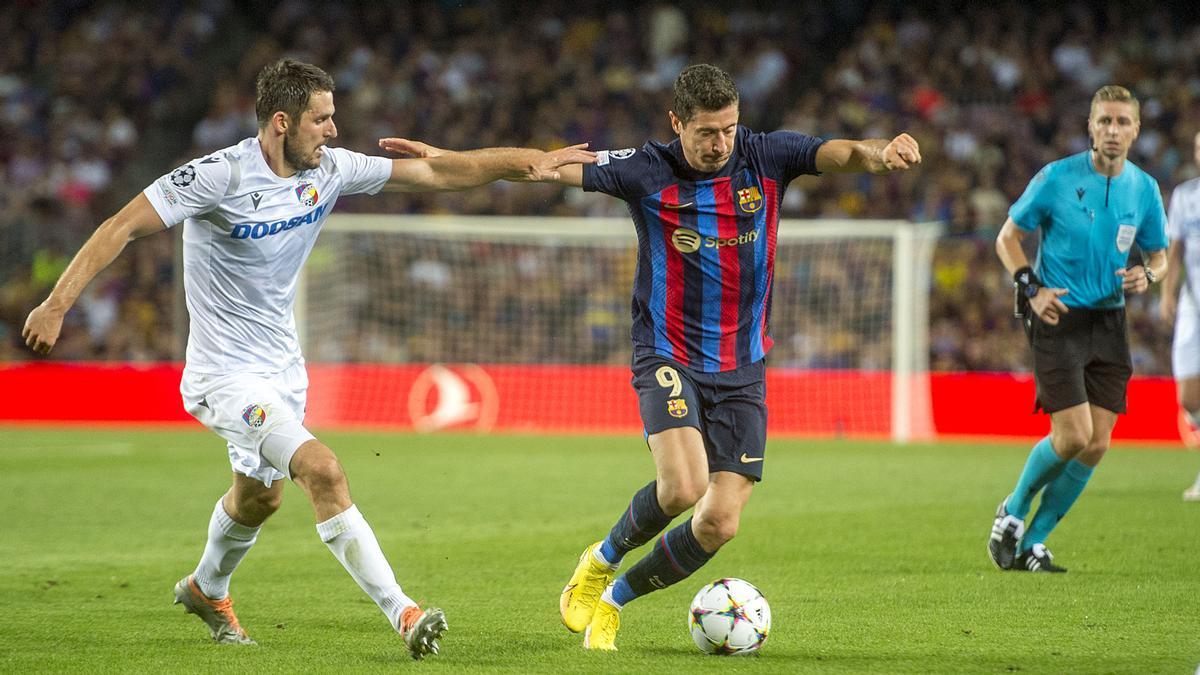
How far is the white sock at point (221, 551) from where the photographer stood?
240 inches

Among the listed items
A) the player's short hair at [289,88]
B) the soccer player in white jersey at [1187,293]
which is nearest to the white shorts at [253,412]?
the player's short hair at [289,88]

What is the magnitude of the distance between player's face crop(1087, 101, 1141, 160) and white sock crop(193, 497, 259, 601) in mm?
4644

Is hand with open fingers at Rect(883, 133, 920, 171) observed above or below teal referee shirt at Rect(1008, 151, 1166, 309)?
above

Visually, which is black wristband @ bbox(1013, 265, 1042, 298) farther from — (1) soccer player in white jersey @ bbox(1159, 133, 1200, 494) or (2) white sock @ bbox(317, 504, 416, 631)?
(2) white sock @ bbox(317, 504, 416, 631)

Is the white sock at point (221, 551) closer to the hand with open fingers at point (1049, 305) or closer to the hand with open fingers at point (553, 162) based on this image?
the hand with open fingers at point (553, 162)

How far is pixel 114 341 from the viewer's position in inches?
839

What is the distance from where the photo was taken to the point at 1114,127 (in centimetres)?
754

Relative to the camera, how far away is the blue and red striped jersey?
5.98 m

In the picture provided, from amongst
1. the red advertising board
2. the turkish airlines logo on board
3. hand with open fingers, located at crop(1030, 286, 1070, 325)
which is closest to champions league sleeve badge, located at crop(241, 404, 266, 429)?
hand with open fingers, located at crop(1030, 286, 1070, 325)

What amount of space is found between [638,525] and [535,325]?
13.8 m

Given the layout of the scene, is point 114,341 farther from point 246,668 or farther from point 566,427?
point 246,668

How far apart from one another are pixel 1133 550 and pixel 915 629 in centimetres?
285

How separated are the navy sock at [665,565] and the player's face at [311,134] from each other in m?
2.05

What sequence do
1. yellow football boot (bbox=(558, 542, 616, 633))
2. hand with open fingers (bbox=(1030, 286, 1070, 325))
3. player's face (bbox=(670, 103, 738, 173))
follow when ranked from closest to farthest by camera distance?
player's face (bbox=(670, 103, 738, 173))
yellow football boot (bbox=(558, 542, 616, 633))
hand with open fingers (bbox=(1030, 286, 1070, 325))
